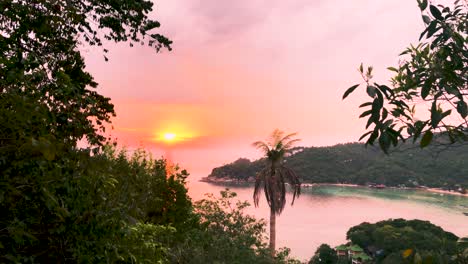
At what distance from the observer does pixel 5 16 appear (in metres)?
7.75

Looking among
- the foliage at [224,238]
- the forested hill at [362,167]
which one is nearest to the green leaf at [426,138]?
the foliage at [224,238]

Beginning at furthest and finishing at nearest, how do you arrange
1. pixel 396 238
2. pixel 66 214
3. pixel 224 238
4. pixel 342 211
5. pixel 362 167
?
pixel 362 167 < pixel 342 211 < pixel 396 238 < pixel 224 238 < pixel 66 214

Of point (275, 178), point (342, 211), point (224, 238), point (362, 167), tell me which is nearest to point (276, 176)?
point (275, 178)

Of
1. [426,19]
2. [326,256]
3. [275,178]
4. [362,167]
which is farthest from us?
[362,167]

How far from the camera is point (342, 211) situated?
351 ft

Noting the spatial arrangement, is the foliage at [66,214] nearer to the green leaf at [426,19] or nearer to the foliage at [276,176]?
the green leaf at [426,19]

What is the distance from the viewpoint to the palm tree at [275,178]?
116ft

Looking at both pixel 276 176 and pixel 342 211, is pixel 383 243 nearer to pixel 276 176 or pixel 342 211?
pixel 276 176

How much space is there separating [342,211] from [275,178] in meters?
77.5

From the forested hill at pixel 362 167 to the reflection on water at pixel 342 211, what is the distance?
5784 mm

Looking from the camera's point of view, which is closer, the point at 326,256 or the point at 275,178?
the point at 275,178

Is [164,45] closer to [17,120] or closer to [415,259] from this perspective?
[17,120]

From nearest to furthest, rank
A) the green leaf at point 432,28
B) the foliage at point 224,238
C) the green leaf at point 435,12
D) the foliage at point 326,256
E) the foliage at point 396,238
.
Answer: the green leaf at point 435,12
the green leaf at point 432,28
the foliage at point 224,238
the foliage at point 396,238
the foliage at point 326,256

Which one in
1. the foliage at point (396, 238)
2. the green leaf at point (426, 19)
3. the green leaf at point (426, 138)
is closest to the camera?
the green leaf at point (426, 138)
